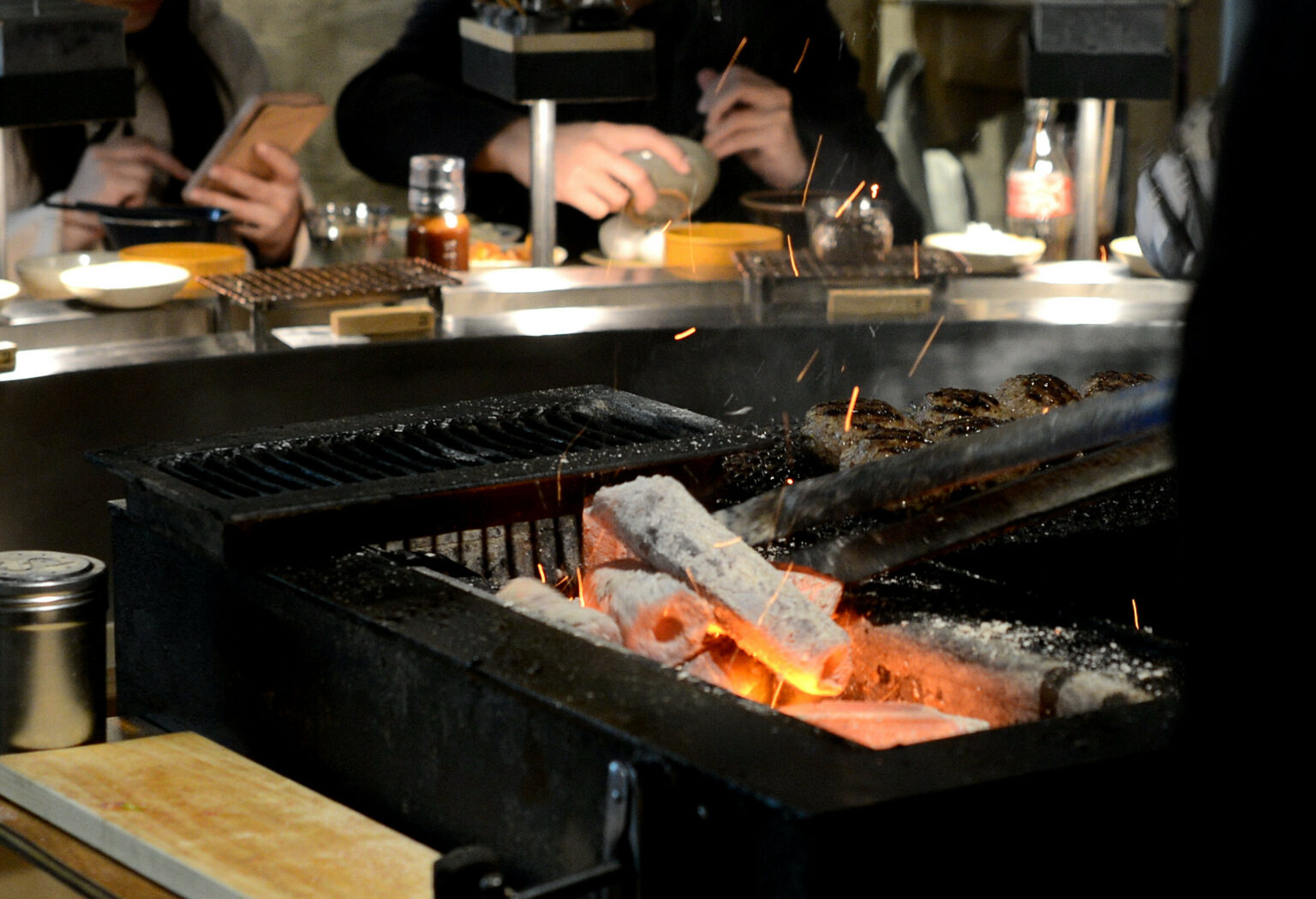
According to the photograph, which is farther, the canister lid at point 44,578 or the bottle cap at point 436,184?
the bottle cap at point 436,184

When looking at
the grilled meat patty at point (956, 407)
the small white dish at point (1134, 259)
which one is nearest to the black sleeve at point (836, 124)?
the small white dish at point (1134, 259)

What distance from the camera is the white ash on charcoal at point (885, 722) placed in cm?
178

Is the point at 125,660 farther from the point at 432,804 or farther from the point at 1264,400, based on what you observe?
the point at 1264,400

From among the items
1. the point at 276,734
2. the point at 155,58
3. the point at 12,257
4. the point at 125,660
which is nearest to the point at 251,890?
the point at 276,734

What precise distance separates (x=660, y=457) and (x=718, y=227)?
2025mm

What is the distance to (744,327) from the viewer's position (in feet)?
11.9

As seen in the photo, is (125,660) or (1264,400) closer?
(1264,400)

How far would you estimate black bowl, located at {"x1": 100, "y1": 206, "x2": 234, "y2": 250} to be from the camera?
3.80 meters

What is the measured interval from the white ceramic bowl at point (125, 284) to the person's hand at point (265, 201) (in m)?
0.96

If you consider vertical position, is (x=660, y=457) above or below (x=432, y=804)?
above

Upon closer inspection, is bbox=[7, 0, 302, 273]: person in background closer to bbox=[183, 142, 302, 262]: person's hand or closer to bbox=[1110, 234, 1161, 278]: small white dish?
bbox=[183, 142, 302, 262]: person's hand

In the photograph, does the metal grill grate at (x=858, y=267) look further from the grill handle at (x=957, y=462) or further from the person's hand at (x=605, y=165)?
the grill handle at (x=957, y=462)

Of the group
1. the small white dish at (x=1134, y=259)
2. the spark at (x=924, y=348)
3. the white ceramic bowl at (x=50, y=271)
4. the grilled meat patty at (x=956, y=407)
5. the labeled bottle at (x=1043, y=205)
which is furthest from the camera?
the labeled bottle at (x=1043, y=205)

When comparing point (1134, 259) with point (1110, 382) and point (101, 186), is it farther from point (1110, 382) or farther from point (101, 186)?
point (101, 186)
